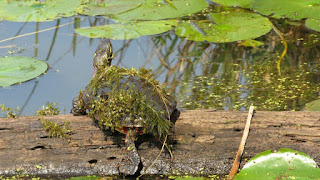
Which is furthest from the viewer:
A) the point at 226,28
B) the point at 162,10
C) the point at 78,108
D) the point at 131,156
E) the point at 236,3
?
the point at 236,3

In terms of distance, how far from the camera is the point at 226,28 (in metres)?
5.21

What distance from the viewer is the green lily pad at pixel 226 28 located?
199 inches

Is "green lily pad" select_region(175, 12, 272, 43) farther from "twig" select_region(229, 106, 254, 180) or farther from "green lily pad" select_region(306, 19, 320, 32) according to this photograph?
"twig" select_region(229, 106, 254, 180)

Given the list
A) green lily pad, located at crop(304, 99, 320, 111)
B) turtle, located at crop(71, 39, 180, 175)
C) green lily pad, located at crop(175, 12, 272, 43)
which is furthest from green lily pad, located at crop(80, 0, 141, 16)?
green lily pad, located at crop(304, 99, 320, 111)

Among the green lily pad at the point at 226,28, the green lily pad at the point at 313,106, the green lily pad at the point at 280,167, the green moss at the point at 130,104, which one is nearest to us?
the green lily pad at the point at 280,167

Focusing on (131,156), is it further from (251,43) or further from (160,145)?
(251,43)

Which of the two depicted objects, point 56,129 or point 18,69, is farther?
point 18,69

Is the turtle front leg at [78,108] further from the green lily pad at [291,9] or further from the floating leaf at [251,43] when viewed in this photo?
the green lily pad at [291,9]

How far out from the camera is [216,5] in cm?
636

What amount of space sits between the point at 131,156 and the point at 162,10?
3.15 metres

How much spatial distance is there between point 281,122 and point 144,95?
963 millimetres

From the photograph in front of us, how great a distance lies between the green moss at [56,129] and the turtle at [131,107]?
20 centimetres

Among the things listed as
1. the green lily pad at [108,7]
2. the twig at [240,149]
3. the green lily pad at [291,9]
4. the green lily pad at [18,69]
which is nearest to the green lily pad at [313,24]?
the green lily pad at [291,9]

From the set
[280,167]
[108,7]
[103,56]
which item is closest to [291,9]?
[108,7]
